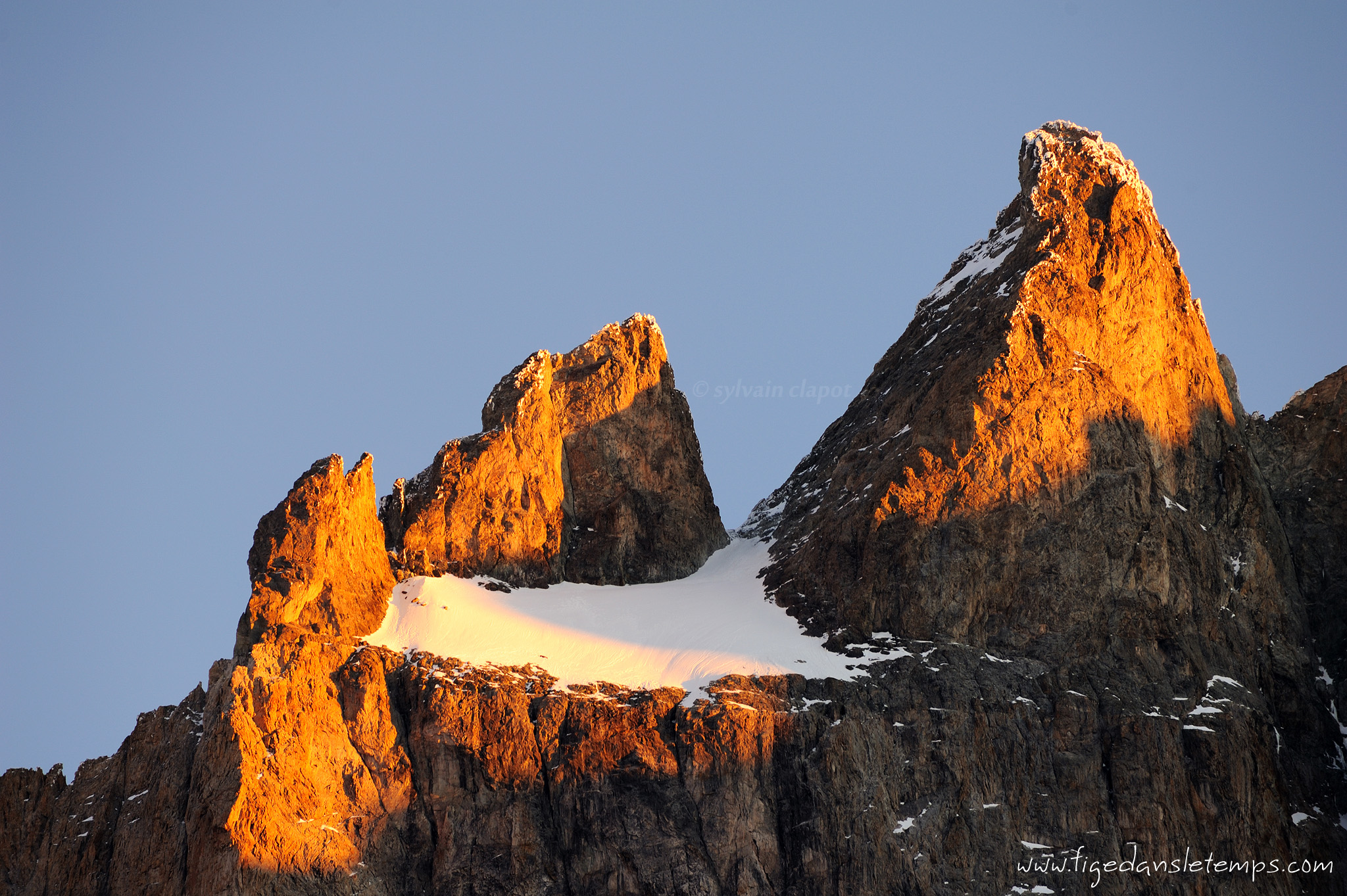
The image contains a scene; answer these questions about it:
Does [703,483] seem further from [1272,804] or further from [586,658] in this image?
[1272,804]

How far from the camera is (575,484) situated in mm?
71688

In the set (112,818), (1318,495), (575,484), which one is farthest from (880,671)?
(112,818)

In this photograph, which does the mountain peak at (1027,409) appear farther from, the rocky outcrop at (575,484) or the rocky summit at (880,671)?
the rocky outcrop at (575,484)

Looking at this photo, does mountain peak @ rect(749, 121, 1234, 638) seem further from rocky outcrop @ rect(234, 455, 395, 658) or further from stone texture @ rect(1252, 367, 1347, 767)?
rocky outcrop @ rect(234, 455, 395, 658)

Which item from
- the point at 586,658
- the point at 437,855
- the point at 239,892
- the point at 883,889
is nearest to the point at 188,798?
the point at 239,892

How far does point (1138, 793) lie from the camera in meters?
53.2

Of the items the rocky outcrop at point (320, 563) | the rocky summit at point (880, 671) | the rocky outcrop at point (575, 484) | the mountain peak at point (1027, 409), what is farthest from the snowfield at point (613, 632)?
the mountain peak at point (1027, 409)

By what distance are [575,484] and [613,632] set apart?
1076 centimetres

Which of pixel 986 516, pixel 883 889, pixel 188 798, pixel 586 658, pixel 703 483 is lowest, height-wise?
pixel 883 889

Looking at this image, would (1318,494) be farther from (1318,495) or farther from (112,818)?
(112,818)

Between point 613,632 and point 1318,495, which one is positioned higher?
point 1318,495

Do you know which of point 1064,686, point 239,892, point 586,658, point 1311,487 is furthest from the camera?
point 1311,487

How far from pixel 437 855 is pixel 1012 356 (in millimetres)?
31509

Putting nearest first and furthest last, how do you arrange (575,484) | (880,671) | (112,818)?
1. (112,818)
2. (880,671)
3. (575,484)
